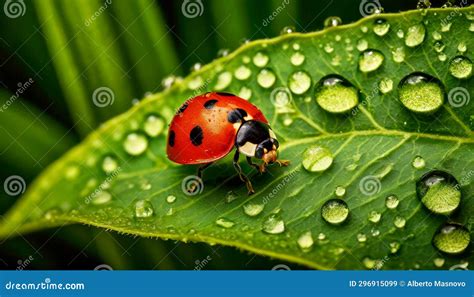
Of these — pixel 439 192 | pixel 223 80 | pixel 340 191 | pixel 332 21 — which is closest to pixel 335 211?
pixel 340 191

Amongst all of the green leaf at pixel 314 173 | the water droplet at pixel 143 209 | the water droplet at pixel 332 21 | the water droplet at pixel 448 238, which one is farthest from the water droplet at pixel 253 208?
the water droplet at pixel 332 21

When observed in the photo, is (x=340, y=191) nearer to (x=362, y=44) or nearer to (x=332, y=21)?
(x=362, y=44)

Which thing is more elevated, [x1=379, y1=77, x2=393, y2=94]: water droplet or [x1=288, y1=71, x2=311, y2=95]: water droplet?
[x1=288, y1=71, x2=311, y2=95]: water droplet

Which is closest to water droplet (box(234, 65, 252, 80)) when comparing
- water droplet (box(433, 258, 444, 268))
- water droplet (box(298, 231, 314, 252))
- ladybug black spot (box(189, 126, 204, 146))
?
ladybug black spot (box(189, 126, 204, 146))

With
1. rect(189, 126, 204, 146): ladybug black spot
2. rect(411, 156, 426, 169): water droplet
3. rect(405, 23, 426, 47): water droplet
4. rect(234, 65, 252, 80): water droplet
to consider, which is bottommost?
rect(411, 156, 426, 169): water droplet

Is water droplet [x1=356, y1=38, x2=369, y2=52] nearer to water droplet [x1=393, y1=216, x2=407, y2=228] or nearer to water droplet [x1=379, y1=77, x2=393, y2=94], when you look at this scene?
water droplet [x1=379, y1=77, x2=393, y2=94]

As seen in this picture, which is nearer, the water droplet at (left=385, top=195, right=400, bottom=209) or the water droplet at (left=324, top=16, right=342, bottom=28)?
the water droplet at (left=385, top=195, right=400, bottom=209)
